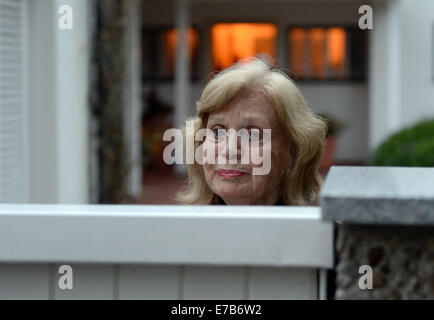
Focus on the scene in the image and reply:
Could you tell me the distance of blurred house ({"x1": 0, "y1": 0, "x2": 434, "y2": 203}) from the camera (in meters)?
7.86

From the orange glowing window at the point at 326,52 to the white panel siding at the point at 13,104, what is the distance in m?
10.1

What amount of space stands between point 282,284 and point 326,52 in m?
16.2

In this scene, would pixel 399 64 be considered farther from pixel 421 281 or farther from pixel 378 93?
pixel 421 281

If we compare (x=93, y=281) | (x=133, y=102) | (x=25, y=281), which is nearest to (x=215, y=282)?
(x=93, y=281)

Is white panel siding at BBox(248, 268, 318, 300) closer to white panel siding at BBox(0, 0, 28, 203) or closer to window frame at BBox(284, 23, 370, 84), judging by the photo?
white panel siding at BBox(0, 0, 28, 203)

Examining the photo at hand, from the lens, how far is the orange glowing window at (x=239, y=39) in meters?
17.3

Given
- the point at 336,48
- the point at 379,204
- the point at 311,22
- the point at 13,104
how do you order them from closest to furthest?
the point at 379,204 < the point at 13,104 < the point at 311,22 < the point at 336,48

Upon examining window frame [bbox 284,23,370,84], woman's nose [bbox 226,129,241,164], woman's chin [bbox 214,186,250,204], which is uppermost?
window frame [bbox 284,23,370,84]

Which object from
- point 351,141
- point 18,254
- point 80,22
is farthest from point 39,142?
point 351,141

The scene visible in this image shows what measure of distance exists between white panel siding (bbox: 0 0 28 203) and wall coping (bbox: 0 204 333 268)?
17.9 feet

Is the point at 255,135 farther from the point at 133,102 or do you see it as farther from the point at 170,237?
the point at 133,102

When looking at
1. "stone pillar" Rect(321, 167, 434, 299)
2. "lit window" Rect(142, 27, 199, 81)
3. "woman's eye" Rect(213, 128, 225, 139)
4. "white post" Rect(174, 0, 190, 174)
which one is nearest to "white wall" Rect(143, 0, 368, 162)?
"lit window" Rect(142, 27, 199, 81)

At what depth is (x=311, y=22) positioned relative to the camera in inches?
672
